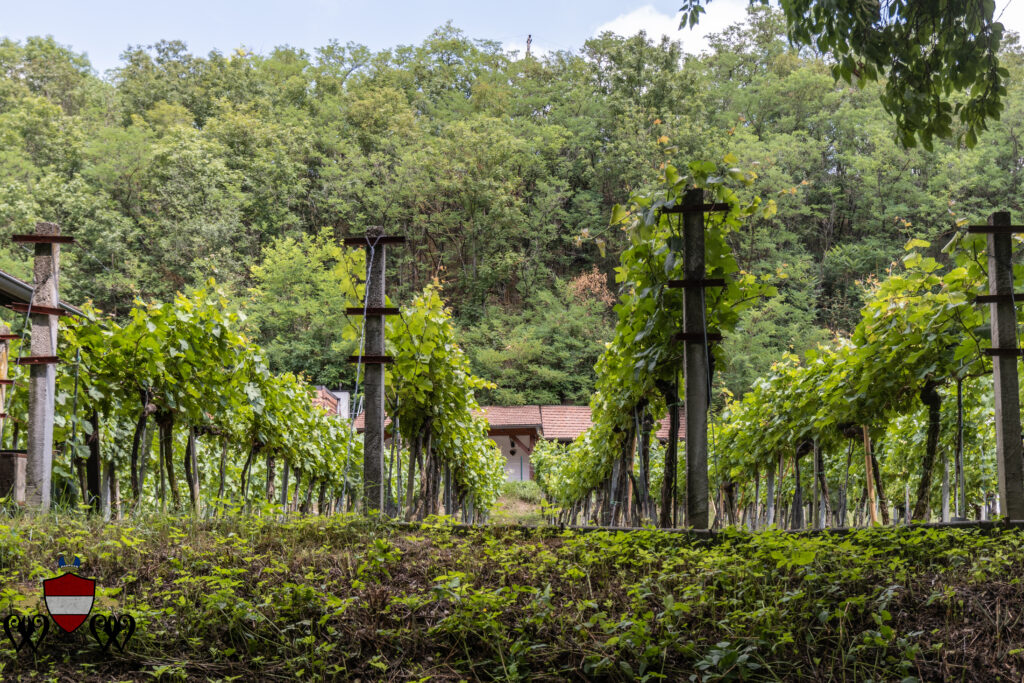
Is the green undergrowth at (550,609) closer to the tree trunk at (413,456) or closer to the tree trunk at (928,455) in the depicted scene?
the tree trunk at (928,455)

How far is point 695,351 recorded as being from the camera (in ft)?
14.4

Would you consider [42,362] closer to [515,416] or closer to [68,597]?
[68,597]

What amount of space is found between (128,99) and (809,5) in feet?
144

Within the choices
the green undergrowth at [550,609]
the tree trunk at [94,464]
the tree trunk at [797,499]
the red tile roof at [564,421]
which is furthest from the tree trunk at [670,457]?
the red tile roof at [564,421]

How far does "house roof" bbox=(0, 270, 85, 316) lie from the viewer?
4.96 metres

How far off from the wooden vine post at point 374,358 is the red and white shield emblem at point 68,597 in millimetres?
2597

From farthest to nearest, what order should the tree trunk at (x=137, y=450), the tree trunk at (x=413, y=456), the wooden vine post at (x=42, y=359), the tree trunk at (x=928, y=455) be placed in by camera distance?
the tree trunk at (x=413, y=456) < the tree trunk at (x=137, y=450) < the tree trunk at (x=928, y=455) < the wooden vine post at (x=42, y=359)

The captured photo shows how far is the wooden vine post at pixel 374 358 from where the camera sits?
492 cm

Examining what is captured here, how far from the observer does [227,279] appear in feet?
107

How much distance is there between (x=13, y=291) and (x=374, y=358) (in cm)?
228

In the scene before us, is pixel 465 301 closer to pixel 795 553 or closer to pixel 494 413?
pixel 494 413

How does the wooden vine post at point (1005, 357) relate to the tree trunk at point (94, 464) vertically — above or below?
above

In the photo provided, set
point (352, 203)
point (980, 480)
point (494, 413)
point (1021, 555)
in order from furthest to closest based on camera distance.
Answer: point (352, 203), point (494, 413), point (980, 480), point (1021, 555)

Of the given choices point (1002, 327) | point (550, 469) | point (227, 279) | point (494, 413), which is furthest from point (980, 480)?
point (227, 279)
